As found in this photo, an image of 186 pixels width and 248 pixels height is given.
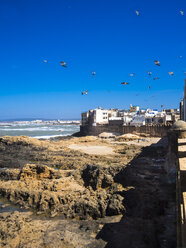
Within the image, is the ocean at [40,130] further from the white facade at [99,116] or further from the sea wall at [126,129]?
the white facade at [99,116]

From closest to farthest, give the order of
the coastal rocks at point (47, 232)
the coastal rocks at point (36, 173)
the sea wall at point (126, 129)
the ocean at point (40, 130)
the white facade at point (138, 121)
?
the coastal rocks at point (47, 232) → the coastal rocks at point (36, 173) → the sea wall at point (126, 129) → the white facade at point (138, 121) → the ocean at point (40, 130)

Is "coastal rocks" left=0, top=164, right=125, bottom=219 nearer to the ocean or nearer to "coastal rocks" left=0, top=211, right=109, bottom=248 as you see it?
"coastal rocks" left=0, top=211, right=109, bottom=248

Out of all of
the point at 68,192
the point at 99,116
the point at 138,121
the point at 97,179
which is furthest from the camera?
the point at 99,116

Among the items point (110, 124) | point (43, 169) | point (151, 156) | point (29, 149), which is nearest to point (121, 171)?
point (43, 169)

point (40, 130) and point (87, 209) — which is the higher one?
point (40, 130)

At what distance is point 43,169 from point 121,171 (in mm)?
4537

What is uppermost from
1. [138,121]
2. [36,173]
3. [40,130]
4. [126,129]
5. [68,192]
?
[138,121]

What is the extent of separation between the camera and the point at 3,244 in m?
6.95

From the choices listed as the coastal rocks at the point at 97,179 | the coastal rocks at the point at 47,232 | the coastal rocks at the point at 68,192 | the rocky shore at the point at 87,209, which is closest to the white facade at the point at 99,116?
the rocky shore at the point at 87,209

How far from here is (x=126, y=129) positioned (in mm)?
40875

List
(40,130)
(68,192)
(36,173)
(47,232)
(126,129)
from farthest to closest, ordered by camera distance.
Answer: (40,130) < (126,129) < (36,173) < (68,192) < (47,232)

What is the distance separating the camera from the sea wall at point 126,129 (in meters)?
35.3

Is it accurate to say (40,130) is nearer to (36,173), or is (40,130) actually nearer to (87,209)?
(36,173)

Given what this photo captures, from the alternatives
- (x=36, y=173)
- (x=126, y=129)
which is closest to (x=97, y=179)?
(x=36, y=173)
